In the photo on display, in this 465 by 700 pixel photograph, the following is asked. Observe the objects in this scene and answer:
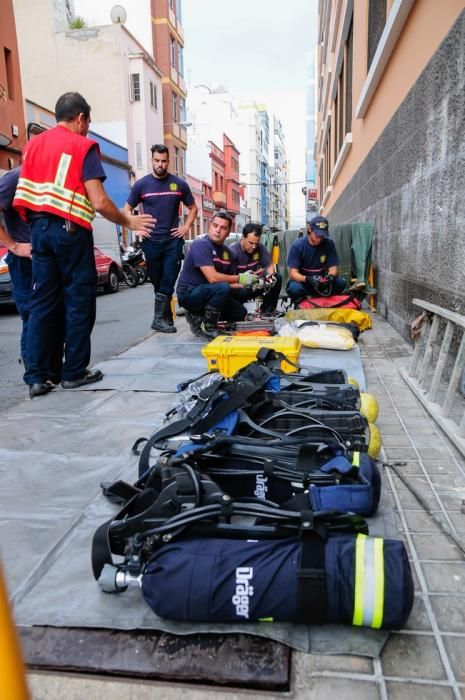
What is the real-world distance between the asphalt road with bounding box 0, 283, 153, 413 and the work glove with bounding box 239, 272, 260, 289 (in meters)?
1.43

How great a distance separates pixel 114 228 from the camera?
559 inches

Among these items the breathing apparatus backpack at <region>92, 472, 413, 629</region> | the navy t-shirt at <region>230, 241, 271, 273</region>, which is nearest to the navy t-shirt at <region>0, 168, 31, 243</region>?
the navy t-shirt at <region>230, 241, 271, 273</region>

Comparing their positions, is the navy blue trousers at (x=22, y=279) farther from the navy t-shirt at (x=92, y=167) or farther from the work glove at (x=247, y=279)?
the work glove at (x=247, y=279)

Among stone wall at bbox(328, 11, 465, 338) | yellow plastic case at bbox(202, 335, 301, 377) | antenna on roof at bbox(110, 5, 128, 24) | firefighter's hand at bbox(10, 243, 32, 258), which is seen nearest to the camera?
stone wall at bbox(328, 11, 465, 338)

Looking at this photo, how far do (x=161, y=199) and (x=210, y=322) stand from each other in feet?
5.13

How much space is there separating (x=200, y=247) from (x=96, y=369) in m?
1.85

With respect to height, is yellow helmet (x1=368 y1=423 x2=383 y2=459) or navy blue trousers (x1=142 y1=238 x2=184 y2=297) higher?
navy blue trousers (x1=142 y1=238 x2=184 y2=297)

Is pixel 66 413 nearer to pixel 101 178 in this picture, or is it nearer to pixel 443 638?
pixel 101 178

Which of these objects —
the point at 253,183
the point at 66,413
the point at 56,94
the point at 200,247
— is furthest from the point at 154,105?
the point at 253,183

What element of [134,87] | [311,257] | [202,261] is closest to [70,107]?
[202,261]

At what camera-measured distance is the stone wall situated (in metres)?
3.60

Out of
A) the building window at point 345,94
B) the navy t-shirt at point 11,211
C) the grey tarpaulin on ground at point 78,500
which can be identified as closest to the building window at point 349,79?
the building window at point 345,94

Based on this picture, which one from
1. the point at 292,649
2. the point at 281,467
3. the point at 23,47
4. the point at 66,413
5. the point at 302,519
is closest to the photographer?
the point at 292,649

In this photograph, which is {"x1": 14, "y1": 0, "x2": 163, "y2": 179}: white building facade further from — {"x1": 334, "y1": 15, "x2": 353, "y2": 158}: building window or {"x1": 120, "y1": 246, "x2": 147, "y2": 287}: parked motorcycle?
{"x1": 334, "y1": 15, "x2": 353, "y2": 158}: building window
